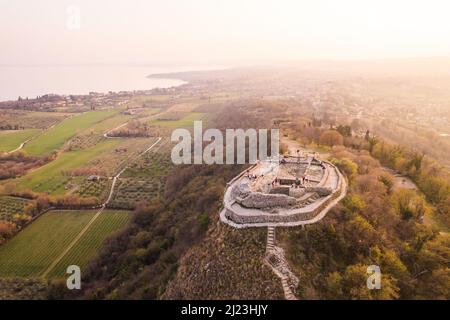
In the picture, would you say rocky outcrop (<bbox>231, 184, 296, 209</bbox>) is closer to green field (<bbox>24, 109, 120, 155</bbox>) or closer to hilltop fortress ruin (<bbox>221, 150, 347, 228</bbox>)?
hilltop fortress ruin (<bbox>221, 150, 347, 228</bbox>)

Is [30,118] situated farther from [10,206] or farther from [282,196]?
[282,196]

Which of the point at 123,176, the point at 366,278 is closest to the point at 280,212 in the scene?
the point at 366,278

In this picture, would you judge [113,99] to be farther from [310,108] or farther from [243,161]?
[243,161]

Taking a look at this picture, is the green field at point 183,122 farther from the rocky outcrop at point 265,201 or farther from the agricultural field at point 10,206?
the rocky outcrop at point 265,201

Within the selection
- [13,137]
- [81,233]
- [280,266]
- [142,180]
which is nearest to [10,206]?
[81,233]

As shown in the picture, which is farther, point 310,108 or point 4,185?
point 310,108

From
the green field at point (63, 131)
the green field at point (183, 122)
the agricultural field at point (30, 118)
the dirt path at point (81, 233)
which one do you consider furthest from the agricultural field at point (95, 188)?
the agricultural field at point (30, 118)
